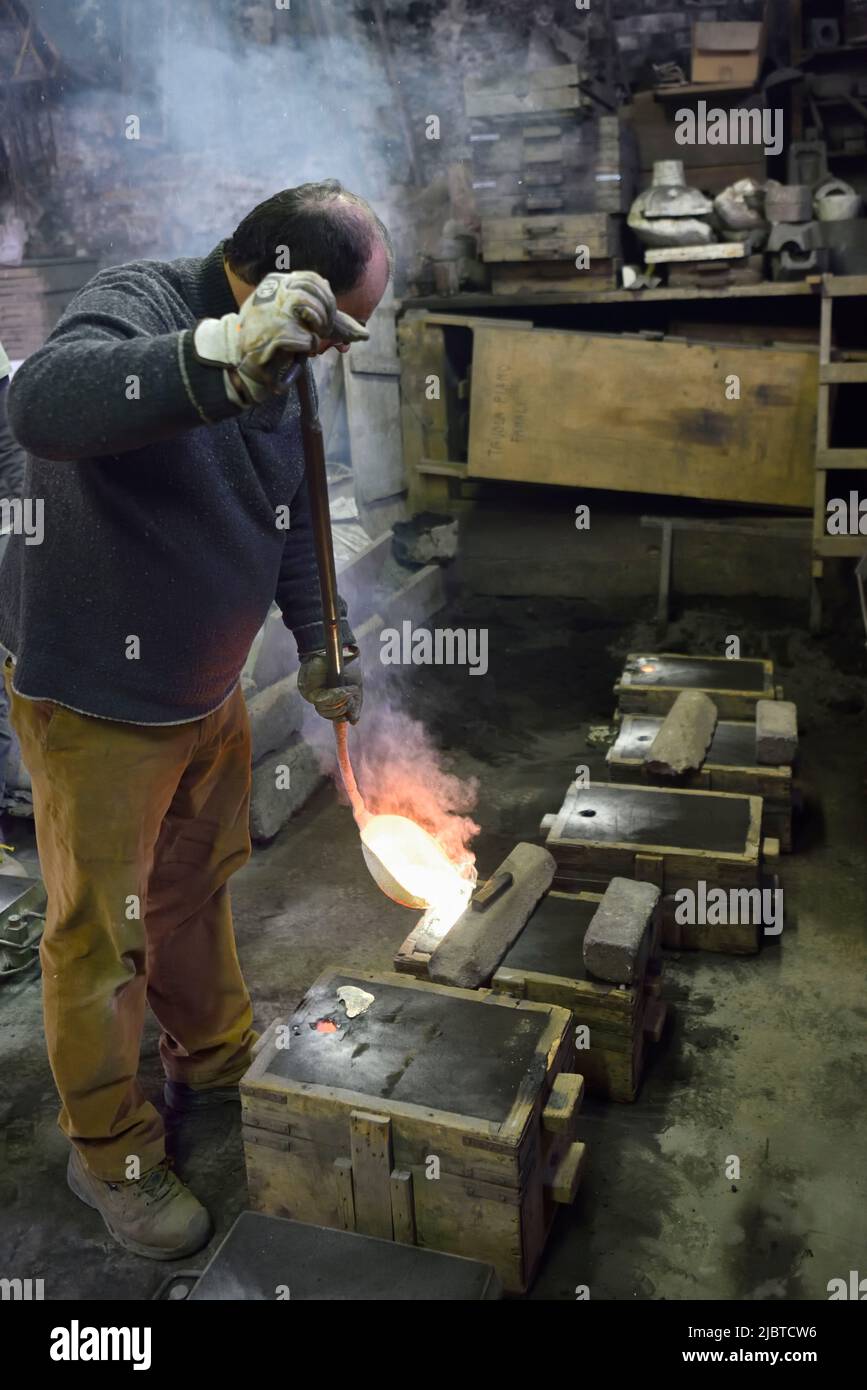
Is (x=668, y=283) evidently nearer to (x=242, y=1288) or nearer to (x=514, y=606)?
(x=514, y=606)

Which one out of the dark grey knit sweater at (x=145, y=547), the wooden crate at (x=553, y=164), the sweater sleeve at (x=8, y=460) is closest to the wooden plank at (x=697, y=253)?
the wooden crate at (x=553, y=164)

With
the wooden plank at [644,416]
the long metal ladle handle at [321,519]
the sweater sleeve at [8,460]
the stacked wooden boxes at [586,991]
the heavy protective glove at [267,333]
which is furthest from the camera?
the wooden plank at [644,416]

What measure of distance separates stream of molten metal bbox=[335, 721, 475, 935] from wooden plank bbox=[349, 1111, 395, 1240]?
40.2 inches

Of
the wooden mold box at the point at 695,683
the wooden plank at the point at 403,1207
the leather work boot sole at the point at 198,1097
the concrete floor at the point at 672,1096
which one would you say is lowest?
the concrete floor at the point at 672,1096

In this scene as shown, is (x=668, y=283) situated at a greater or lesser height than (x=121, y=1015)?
greater

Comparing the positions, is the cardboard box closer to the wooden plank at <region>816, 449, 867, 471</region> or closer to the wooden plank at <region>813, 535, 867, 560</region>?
the wooden plank at <region>816, 449, 867, 471</region>

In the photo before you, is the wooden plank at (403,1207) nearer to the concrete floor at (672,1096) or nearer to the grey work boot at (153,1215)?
the concrete floor at (672,1096)

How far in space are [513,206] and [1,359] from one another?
400cm

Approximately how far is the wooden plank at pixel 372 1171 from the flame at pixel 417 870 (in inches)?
40.6

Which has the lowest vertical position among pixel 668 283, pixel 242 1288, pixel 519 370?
pixel 242 1288

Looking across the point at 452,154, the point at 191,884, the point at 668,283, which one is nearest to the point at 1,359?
the point at 191,884

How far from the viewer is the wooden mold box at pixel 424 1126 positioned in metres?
2.59

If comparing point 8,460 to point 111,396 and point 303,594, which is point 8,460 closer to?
point 303,594

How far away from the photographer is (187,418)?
6.79ft
